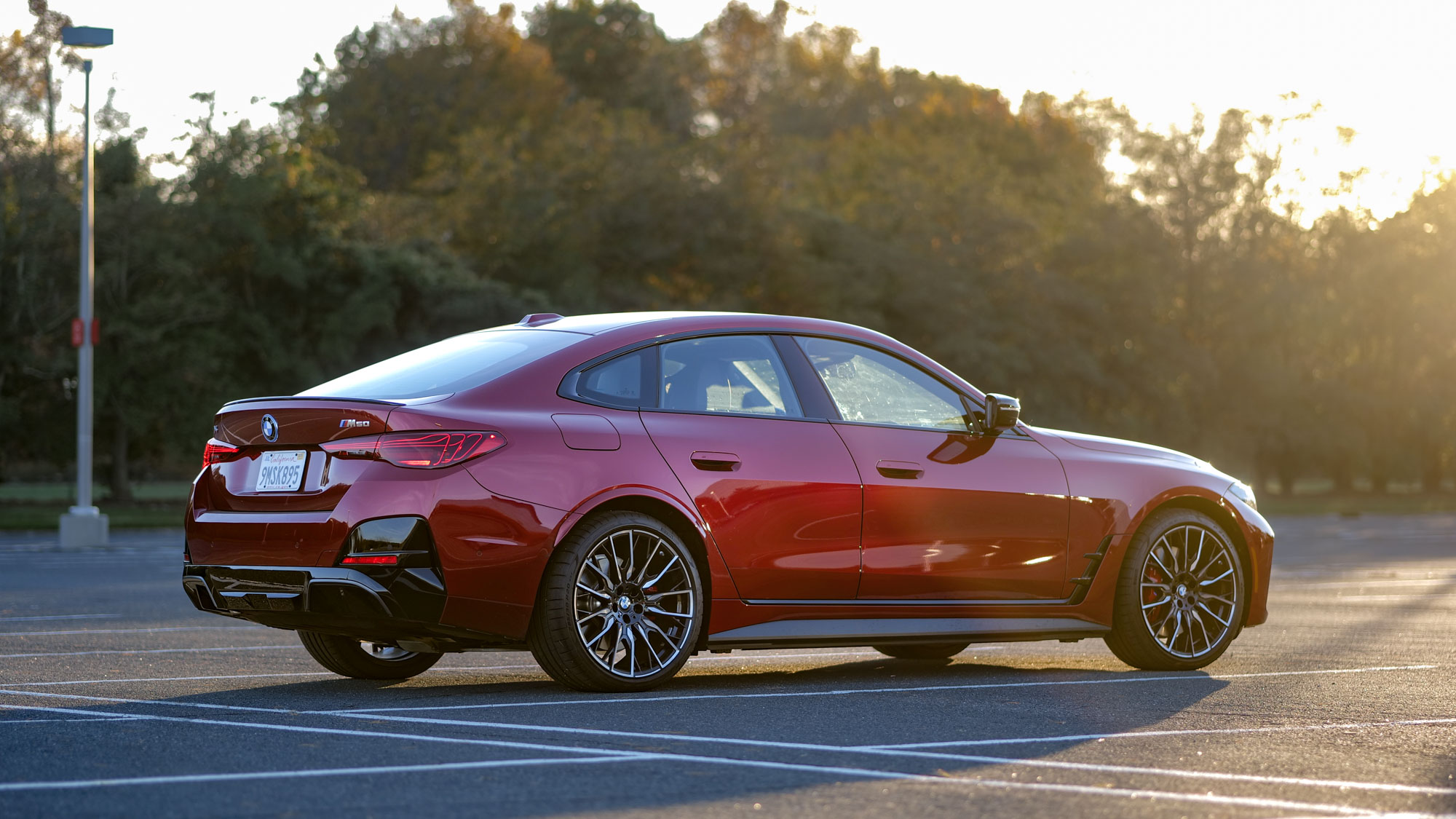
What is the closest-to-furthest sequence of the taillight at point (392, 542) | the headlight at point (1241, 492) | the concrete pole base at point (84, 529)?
the taillight at point (392, 542) → the headlight at point (1241, 492) → the concrete pole base at point (84, 529)

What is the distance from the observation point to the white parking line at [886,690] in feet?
22.1

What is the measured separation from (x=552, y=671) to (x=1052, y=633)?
8.29 ft

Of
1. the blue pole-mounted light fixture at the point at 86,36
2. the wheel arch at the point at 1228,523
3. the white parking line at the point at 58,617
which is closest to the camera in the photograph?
the wheel arch at the point at 1228,523

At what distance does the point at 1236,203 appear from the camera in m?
55.3

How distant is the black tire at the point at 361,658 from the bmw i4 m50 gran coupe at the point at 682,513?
12 mm

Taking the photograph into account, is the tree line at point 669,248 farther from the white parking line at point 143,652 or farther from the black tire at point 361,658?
the black tire at point 361,658

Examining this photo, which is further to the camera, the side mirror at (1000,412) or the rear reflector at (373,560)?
the side mirror at (1000,412)

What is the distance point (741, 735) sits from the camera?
6.01 m

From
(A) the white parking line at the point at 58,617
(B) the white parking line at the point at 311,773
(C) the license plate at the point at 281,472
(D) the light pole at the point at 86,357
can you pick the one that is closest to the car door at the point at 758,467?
(C) the license plate at the point at 281,472

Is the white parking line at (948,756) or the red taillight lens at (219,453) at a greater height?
the red taillight lens at (219,453)

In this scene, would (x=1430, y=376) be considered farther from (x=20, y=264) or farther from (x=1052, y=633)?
(x=1052, y=633)

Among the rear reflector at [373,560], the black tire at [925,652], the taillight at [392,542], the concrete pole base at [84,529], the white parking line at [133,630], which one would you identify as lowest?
the concrete pole base at [84,529]

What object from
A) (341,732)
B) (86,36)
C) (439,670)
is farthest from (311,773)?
(86,36)

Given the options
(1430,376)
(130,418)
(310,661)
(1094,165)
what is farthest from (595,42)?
(310,661)
